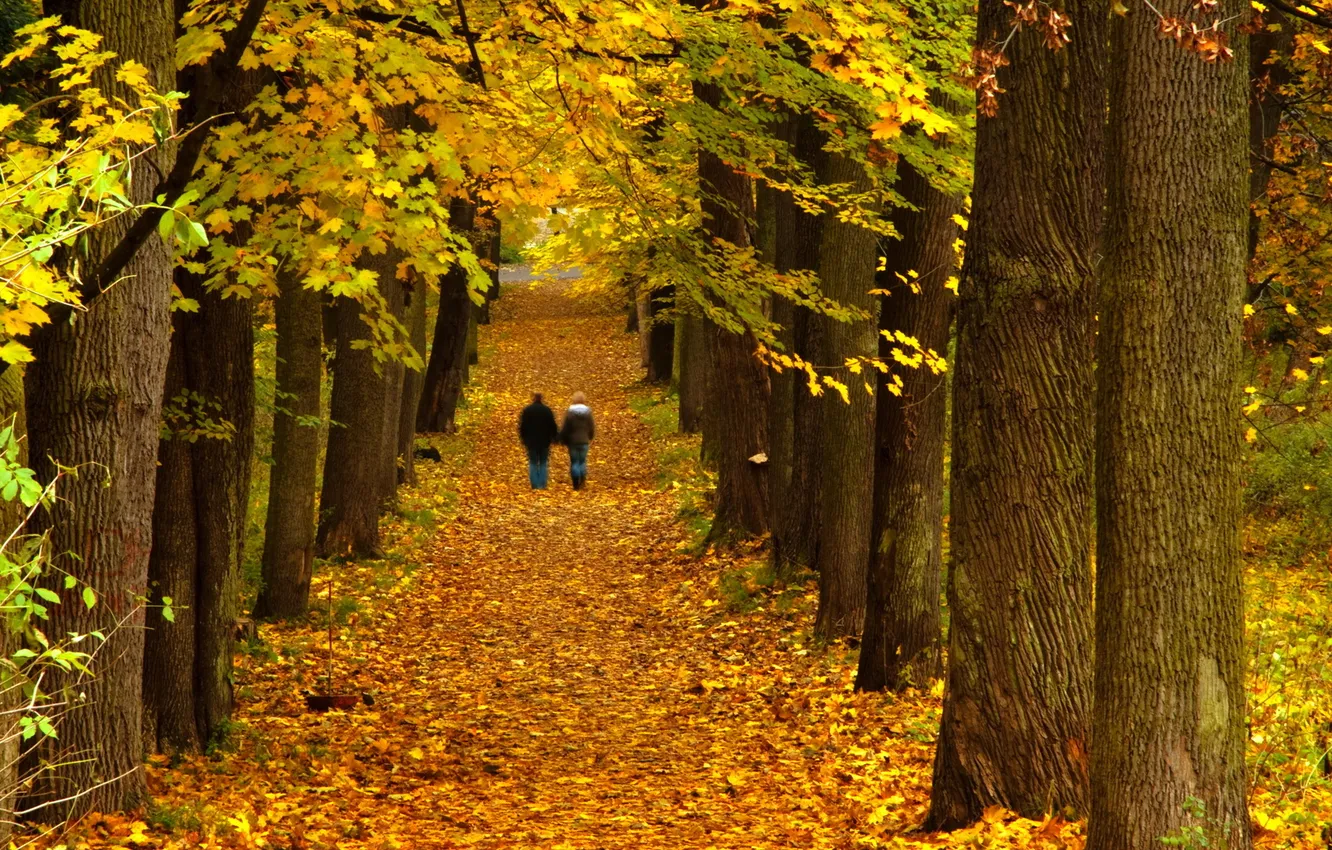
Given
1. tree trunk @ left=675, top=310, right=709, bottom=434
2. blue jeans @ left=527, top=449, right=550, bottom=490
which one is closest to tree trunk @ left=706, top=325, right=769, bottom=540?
blue jeans @ left=527, top=449, right=550, bottom=490

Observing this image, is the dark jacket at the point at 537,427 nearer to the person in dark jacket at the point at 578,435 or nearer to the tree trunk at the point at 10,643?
the person in dark jacket at the point at 578,435

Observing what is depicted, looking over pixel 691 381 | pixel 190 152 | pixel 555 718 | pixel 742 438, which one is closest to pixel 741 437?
pixel 742 438

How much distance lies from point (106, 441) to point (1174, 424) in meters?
4.80

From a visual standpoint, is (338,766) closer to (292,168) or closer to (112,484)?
(112,484)

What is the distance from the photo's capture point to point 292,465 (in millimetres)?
12680

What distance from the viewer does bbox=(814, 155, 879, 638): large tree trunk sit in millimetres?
10820

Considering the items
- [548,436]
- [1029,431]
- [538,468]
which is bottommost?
[538,468]

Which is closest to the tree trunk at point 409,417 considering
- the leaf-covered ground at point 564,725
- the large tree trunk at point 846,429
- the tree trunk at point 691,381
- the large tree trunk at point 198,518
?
the leaf-covered ground at point 564,725

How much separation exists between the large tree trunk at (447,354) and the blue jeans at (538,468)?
3.43 m

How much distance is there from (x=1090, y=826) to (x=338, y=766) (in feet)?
17.2

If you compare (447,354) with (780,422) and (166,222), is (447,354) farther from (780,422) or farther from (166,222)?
(166,222)

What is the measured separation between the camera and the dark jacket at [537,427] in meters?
21.9

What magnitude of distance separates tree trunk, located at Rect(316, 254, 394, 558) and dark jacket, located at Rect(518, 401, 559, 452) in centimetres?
614

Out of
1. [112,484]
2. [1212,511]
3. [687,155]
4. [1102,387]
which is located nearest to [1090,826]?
[1212,511]
